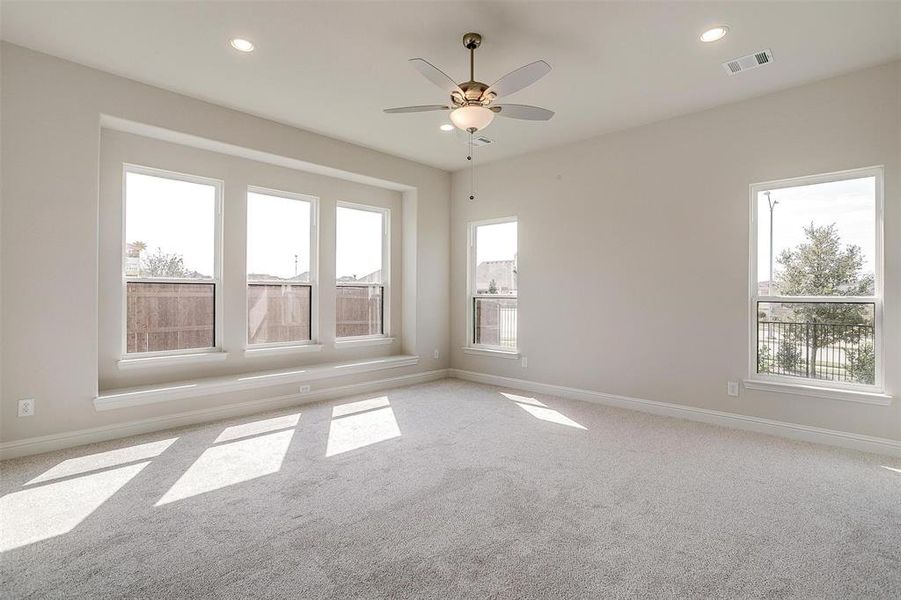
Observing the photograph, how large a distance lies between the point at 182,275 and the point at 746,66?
17.1ft

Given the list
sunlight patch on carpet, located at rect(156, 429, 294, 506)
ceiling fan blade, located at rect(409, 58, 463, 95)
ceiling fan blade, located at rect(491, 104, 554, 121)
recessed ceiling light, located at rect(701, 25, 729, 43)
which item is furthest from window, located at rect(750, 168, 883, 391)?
sunlight patch on carpet, located at rect(156, 429, 294, 506)

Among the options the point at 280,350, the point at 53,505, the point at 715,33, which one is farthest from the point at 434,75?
the point at 280,350

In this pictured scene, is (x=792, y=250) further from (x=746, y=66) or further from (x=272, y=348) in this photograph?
(x=272, y=348)

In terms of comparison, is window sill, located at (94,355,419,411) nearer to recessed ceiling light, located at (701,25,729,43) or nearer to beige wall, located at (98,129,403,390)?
beige wall, located at (98,129,403,390)

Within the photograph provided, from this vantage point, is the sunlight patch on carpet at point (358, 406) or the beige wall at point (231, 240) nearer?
the beige wall at point (231, 240)

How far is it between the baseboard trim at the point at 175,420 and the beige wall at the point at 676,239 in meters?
1.90

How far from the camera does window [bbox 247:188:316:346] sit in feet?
16.4

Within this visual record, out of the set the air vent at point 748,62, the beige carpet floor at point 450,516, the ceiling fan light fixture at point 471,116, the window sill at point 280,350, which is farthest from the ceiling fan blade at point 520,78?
the window sill at point 280,350

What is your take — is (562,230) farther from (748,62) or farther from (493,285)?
(748,62)

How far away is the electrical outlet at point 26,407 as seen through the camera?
335 cm

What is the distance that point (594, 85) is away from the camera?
12.6 feet

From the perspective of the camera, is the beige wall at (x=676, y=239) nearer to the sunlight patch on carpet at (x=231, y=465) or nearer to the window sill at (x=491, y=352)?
the window sill at (x=491, y=352)

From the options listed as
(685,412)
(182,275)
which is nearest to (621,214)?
(685,412)

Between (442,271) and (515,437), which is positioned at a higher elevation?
(442,271)
